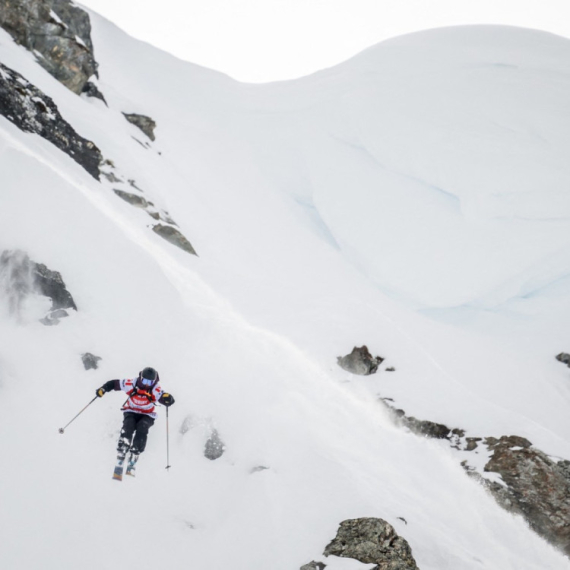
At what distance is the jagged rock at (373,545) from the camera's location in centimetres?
694

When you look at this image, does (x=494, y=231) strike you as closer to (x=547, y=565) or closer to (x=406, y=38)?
(x=406, y=38)

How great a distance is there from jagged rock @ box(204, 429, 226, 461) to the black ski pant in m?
1.73

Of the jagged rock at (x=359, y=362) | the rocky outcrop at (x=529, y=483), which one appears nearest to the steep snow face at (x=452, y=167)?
the jagged rock at (x=359, y=362)

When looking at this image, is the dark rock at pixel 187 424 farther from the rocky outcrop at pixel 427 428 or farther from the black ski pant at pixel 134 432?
the rocky outcrop at pixel 427 428

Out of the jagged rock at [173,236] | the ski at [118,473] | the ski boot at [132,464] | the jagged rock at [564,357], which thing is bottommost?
the ski at [118,473]

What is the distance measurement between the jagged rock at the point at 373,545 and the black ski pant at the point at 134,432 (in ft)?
12.8

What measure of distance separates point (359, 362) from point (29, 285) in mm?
10381

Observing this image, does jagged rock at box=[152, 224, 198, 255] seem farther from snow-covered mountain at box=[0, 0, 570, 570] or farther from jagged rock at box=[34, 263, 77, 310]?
jagged rock at box=[34, 263, 77, 310]

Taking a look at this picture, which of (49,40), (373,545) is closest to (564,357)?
(373,545)

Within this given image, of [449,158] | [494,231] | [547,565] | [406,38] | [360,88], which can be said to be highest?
[406,38]

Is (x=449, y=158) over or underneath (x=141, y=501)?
over

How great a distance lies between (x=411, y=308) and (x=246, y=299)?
13.4 metres

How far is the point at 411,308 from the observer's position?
27328 millimetres

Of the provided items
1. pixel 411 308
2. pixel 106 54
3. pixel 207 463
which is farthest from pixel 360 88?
pixel 207 463
